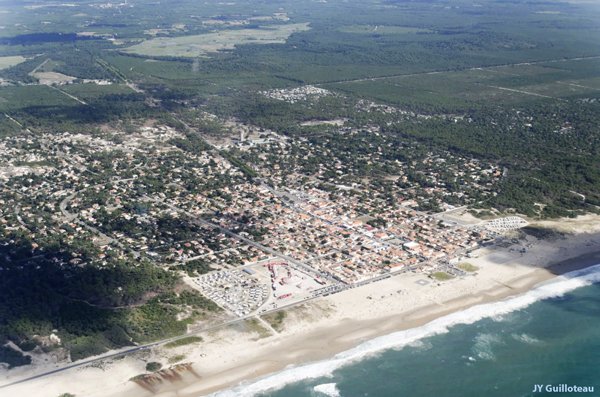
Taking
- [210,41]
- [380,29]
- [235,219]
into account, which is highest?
[380,29]

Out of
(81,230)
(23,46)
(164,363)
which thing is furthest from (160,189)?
(23,46)

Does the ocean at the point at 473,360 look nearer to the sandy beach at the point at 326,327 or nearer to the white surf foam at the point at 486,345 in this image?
the white surf foam at the point at 486,345

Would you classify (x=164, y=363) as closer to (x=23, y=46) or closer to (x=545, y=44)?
(x=23, y=46)

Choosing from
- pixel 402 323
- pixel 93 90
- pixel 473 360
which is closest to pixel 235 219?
pixel 402 323

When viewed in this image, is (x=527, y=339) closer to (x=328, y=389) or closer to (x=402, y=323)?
(x=402, y=323)

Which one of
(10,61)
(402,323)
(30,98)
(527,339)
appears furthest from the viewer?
(10,61)

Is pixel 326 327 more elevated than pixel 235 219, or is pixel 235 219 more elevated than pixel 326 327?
pixel 235 219

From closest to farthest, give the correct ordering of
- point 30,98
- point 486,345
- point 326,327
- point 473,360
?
1. point 473,360
2. point 486,345
3. point 326,327
4. point 30,98
